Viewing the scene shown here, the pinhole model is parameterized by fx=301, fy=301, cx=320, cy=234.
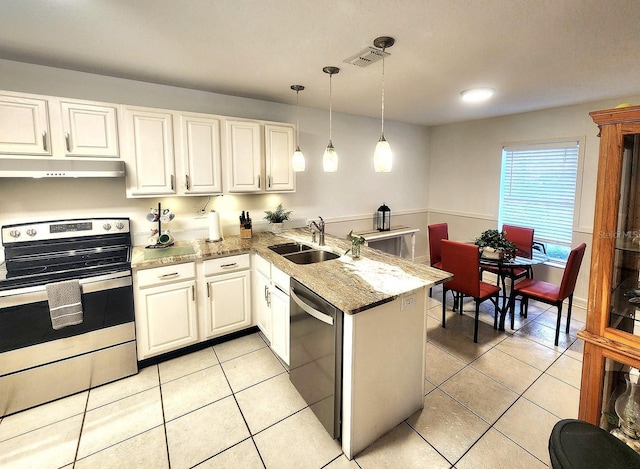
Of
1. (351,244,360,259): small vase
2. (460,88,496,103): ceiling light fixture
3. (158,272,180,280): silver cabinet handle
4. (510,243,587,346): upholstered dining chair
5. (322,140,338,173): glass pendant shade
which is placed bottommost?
(510,243,587,346): upholstered dining chair

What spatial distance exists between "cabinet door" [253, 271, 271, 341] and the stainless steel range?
1019mm

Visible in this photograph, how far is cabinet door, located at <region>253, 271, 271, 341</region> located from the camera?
8.71ft

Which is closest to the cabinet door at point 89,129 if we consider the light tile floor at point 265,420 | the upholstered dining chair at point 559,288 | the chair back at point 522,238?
the light tile floor at point 265,420

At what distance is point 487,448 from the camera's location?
1.80 meters

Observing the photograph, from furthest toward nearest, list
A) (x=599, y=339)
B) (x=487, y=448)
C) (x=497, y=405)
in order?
1. (x=497, y=405)
2. (x=487, y=448)
3. (x=599, y=339)

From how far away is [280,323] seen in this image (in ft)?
7.95

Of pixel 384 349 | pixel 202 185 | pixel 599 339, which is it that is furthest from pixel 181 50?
pixel 599 339

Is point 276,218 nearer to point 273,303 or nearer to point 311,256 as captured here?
point 311,256

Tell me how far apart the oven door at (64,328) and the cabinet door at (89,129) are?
101 cm

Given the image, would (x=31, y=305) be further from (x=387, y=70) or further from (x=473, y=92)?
(x=473, y=92)

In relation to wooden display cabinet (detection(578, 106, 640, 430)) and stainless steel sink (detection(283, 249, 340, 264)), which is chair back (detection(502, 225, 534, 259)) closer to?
wooden display cabinet (detection(578, 106, 640, 430))

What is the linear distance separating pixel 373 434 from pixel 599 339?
132 centimetres

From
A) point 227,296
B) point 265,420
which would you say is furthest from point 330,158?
point 265,420

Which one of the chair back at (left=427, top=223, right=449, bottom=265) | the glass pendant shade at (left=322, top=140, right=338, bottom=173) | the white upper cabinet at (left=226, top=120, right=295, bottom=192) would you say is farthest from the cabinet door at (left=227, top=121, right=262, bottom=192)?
the chair back at (left=427, top=223, right=449, bottom=265)
